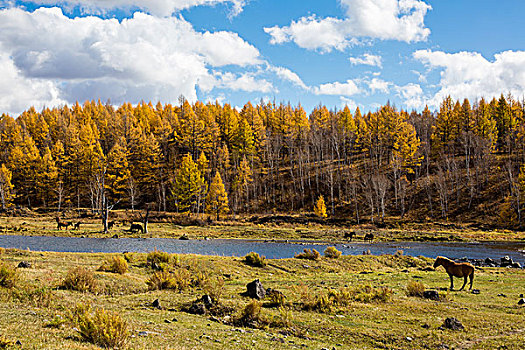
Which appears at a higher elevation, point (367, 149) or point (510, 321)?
point (367, 149)

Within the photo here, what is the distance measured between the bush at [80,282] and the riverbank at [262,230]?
35959 millimetres

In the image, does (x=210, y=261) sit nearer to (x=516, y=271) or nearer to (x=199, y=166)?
(x=516, y=271)

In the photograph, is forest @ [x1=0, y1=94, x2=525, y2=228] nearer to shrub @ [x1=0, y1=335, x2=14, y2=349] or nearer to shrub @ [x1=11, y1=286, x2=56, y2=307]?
shrub @ [x1=11, y1=286, x2=56, y2=307]

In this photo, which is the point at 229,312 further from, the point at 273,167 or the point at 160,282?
the point at 273,167

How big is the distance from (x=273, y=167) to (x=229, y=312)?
8960 cm

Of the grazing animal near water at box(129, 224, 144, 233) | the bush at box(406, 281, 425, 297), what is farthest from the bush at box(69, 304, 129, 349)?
the grazing animal near water at box(129, 224, 144, 233)

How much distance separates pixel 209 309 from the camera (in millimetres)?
13172

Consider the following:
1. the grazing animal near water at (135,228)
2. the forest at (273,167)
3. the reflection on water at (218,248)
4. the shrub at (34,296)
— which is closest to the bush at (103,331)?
the shrub at (34,296)

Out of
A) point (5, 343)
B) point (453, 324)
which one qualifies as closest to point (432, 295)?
point (453, 324)

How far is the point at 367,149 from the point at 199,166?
167 feet

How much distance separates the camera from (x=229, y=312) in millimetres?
12883

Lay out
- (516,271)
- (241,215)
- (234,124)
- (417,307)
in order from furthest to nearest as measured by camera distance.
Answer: (234,124)
(241,215)
(516,271)
(417,307)

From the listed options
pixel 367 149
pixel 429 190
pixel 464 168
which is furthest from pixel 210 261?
pixel 367 149

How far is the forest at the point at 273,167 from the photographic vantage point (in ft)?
252
